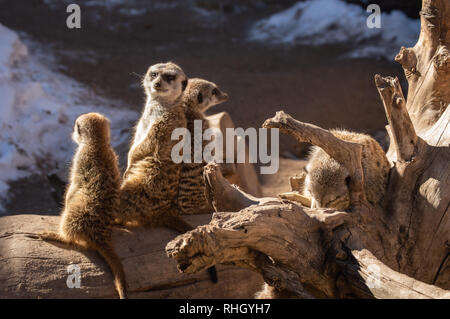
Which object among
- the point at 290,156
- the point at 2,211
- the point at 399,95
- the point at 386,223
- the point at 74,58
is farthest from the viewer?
the point at 74,58

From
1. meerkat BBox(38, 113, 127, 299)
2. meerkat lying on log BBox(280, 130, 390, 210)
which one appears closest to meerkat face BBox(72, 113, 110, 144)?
meerkat BBox(38, 113, 127, 299)

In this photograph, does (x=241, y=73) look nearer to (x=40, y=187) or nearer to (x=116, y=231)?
(x=40, y=187)

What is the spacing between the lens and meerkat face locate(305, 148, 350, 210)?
117 inches

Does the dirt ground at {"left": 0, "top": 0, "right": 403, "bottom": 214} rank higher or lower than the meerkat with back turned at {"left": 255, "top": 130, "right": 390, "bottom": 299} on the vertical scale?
higher

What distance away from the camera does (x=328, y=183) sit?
118 inches

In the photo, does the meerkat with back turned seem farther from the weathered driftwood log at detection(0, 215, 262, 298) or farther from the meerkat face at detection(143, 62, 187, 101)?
the meerkat face at detection(143, 62, 187, 101)

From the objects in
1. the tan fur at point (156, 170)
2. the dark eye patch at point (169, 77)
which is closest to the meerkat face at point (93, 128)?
the tan fur at point (156, 170)

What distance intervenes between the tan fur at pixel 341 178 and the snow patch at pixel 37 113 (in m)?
2.85

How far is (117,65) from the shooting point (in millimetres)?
7750

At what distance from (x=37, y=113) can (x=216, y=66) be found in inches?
121

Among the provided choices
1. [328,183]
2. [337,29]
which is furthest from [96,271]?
[337,29]

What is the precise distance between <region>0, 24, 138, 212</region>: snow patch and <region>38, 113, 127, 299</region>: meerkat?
1956 millimetres

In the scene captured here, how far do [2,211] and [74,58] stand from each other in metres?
3.56

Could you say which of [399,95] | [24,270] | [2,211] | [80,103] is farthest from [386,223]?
[80,103]
